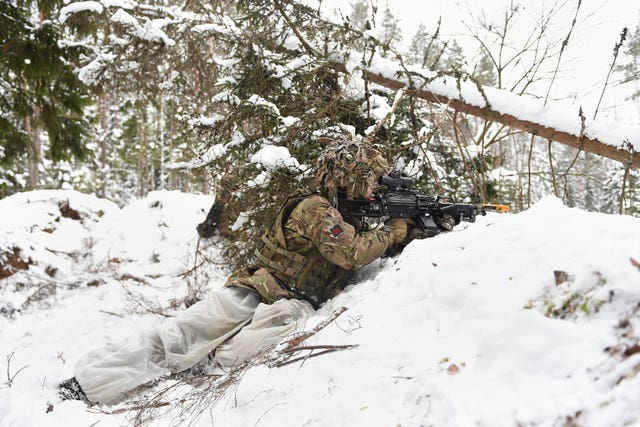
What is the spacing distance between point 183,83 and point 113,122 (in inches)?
745

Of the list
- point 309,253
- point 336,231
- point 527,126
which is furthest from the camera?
point 527,126

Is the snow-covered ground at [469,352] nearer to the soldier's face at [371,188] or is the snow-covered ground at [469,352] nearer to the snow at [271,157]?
the soldier's face at [371,188]

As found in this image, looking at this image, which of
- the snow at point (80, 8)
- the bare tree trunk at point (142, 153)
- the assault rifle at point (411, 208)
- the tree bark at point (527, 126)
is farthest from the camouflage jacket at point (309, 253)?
the bare tree trunk at point (142, 153)

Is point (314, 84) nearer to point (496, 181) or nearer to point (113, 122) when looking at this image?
point (496, 181)

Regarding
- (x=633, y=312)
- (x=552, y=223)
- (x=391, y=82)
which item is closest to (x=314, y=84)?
(x=391, y=82)

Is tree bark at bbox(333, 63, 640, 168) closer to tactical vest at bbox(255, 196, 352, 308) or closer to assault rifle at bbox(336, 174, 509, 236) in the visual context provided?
assault rifle at bbox(336, 174, 509, 236)

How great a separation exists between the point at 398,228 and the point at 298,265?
109 centimetres

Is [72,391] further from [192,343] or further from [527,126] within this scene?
[527,126]

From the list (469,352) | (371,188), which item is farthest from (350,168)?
(469,352)

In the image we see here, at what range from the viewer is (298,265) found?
12.4 feet

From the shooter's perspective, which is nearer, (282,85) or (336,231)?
(336,231)

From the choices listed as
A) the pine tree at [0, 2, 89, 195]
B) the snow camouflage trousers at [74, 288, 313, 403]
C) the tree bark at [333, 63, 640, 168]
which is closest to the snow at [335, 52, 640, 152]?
the tree bark at [333, 63, 640, 168]

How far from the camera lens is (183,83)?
7207mm

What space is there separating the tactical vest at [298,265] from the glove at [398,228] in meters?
0.70
